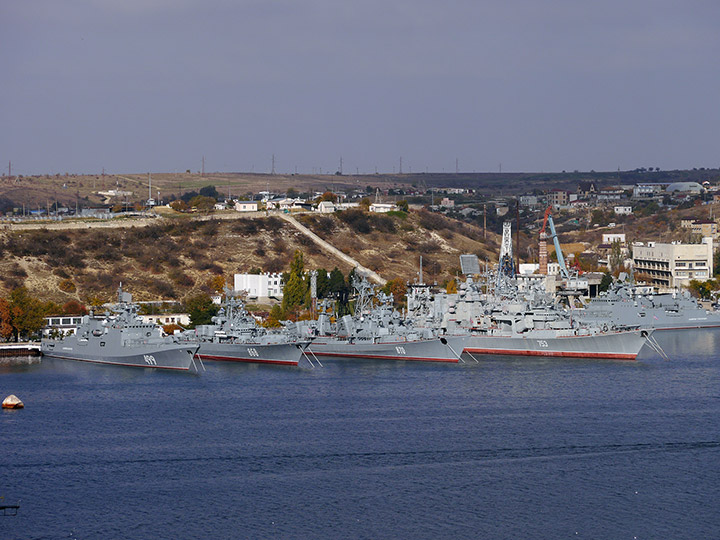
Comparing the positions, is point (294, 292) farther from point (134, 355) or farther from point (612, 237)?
point (612, 237)

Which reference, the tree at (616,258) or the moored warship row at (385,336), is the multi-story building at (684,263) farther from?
the moored warship row at (385,336)

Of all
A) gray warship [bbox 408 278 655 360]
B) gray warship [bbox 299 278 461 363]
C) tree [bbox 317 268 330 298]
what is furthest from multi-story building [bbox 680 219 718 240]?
gray warship [bbox 299 278 461 363]

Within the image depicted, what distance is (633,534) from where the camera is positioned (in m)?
31.5

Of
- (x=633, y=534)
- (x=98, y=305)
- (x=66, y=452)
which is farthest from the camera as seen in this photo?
(x=98, y=305)

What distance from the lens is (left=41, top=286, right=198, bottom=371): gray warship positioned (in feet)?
198

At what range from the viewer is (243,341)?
210 feet

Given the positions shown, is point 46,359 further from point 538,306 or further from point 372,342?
point 538,306

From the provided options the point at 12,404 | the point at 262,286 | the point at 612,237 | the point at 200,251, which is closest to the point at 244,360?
the point at 12,404

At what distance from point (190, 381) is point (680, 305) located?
48398 mm

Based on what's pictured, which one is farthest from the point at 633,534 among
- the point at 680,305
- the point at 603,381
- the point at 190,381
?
the point at 680,305

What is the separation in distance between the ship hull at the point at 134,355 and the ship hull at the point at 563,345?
16.8 metres

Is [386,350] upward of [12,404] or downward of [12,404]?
upward

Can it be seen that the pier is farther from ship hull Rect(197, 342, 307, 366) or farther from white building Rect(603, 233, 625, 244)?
white building Rect(603, 233, 625, 244)

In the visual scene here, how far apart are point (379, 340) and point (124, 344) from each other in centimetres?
1513
